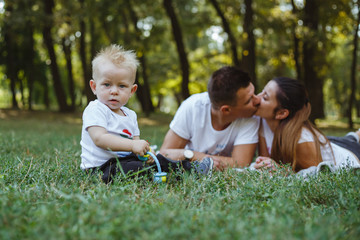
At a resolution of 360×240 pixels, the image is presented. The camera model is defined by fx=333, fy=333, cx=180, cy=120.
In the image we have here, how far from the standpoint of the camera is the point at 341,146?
4.43 m

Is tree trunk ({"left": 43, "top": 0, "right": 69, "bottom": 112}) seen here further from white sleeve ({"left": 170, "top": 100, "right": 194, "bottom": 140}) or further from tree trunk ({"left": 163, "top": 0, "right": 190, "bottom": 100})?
white sleeve ({"left": 170, "top": 100, "right": 194, "bottom": 140})

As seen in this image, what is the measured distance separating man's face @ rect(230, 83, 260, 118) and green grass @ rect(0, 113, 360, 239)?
130cm

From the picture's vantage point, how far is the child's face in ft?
9.62

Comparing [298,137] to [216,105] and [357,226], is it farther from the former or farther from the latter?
[357,226]

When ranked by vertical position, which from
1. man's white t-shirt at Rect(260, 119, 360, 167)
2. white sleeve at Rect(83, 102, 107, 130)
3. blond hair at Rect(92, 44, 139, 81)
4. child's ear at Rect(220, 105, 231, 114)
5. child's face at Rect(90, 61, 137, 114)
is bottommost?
man's white t-shirt at Rect(260, 119, 360, 167)

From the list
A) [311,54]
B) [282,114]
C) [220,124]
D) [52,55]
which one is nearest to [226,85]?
[220,124]

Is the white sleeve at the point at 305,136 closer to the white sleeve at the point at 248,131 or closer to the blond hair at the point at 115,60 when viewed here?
the white sleeve at the point at 248,131

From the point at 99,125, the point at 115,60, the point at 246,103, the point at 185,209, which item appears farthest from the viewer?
the point at 246,103

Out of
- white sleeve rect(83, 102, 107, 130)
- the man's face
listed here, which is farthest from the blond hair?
the man's face

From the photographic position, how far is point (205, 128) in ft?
14.1

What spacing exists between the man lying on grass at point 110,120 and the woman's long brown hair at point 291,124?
1210mm

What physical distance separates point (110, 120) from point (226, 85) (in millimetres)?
1593

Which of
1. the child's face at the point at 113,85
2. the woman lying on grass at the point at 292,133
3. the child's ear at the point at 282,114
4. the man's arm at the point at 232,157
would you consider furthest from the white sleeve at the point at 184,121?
the child's face at the point at 113,85

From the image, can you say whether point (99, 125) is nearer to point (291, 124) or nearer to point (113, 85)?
point (113, 85)
